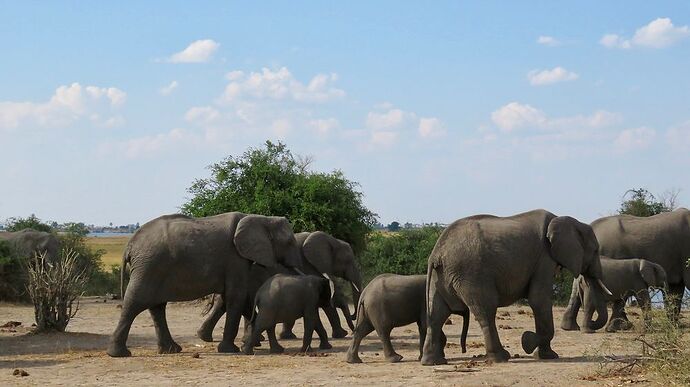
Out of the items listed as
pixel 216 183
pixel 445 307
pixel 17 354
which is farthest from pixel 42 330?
pixel 216 183

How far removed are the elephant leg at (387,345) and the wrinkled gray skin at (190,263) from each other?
3.32m

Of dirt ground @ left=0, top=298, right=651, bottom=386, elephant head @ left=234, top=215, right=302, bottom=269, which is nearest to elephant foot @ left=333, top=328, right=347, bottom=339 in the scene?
dirt ground @ left=0, top=298, right=651, bottom=386

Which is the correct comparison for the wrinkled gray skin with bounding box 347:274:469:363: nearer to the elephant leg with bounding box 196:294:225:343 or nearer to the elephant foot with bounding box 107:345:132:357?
the elephant foot with bounding box 107:345:132:357

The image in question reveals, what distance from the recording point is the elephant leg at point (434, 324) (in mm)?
15281

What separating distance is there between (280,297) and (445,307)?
3.11 metres

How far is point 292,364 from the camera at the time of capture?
16.0 meters

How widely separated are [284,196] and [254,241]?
47.3 feet

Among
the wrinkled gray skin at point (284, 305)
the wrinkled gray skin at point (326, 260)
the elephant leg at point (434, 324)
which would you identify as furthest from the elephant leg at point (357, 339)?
the wrinkled gray skin at point (326, 260)

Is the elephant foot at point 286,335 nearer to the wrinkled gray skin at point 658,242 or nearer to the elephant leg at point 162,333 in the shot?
the elephant leg at point 162,333

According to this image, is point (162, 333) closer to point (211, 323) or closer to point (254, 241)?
point (211, 323)

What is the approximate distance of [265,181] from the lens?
33.6 metres

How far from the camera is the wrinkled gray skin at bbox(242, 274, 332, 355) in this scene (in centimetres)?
1755

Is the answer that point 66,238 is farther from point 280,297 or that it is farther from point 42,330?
point 280,297

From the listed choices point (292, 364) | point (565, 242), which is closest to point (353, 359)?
point (292, 364)
